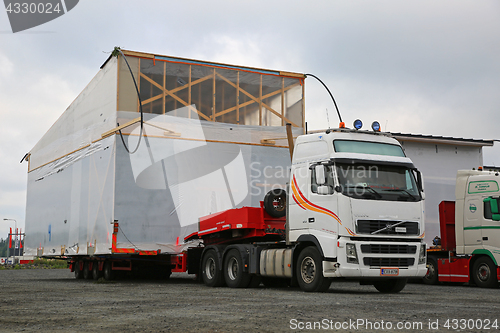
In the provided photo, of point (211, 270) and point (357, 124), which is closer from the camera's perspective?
point (357, 124)

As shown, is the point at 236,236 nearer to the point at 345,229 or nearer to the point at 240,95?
the point at 345,229

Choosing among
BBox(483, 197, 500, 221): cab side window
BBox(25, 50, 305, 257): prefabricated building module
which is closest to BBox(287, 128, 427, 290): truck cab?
BBox(483, 197, 500, 221): cab side window

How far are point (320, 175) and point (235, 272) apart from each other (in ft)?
13.3

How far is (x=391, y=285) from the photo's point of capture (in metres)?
13.1

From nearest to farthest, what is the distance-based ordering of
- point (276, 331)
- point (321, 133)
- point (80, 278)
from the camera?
point (276, 331) < point (321, 133) < point (80, 278)

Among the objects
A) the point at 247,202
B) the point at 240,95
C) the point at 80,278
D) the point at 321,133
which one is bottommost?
the point at 80,278

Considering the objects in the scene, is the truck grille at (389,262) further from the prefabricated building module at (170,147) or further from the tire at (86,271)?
the tire at (86,271)

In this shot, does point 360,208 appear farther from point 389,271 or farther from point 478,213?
point 478,213

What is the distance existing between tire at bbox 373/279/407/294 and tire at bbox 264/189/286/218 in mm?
2757

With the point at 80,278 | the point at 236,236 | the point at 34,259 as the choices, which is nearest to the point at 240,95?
the point at 236,236

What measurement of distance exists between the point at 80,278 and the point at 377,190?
45.9ft

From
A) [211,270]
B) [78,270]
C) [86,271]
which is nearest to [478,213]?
[211,270]

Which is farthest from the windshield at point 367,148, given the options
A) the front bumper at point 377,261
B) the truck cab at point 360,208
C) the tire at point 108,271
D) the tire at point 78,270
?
the tire at point 78,270

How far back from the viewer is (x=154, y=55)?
55.5 feet
